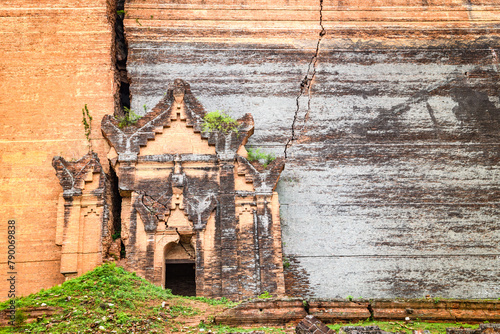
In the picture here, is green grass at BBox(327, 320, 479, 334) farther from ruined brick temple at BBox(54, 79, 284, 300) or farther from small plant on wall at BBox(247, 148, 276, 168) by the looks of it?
small plant on wall at BBox(247, 148, 276, 168)

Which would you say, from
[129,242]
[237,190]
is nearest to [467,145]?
[237,190]

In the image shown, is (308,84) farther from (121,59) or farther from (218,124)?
(121,59)

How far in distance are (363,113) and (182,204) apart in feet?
22.6

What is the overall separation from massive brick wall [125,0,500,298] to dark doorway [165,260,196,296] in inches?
114

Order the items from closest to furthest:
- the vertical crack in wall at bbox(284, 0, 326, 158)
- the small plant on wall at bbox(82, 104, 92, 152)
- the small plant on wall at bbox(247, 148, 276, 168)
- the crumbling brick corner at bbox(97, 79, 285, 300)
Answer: the crumbling brick corner at bbox(97, 79, 285, 300) → the small plant on wall at bbox(247, 148, 276, 168) → the small plant on wall at bbox(82, 104, 92, 152) → the vertical crack in wall at bbox(284, 0, 326, 158)

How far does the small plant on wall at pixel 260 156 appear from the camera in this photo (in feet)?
51.9

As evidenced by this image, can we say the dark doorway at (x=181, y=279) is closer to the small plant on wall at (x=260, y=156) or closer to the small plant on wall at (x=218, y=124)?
the small plant on wall at (x=260, y=156)

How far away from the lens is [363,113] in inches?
698

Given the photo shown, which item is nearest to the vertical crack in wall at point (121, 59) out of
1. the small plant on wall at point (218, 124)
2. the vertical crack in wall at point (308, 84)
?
the small plant on wall at point (218, 124)

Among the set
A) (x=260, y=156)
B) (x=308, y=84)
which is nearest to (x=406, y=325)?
(x=260, y=156)

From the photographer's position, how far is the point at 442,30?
1930 cm

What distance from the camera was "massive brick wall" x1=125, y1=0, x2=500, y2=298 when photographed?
51.9 feet

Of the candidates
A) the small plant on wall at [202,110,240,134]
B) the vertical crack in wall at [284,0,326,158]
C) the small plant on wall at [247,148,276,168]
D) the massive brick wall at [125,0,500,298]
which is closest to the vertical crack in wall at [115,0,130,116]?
the massive brick wall at [125,0,500,298]

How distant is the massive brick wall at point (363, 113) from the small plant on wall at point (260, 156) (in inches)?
15.0
